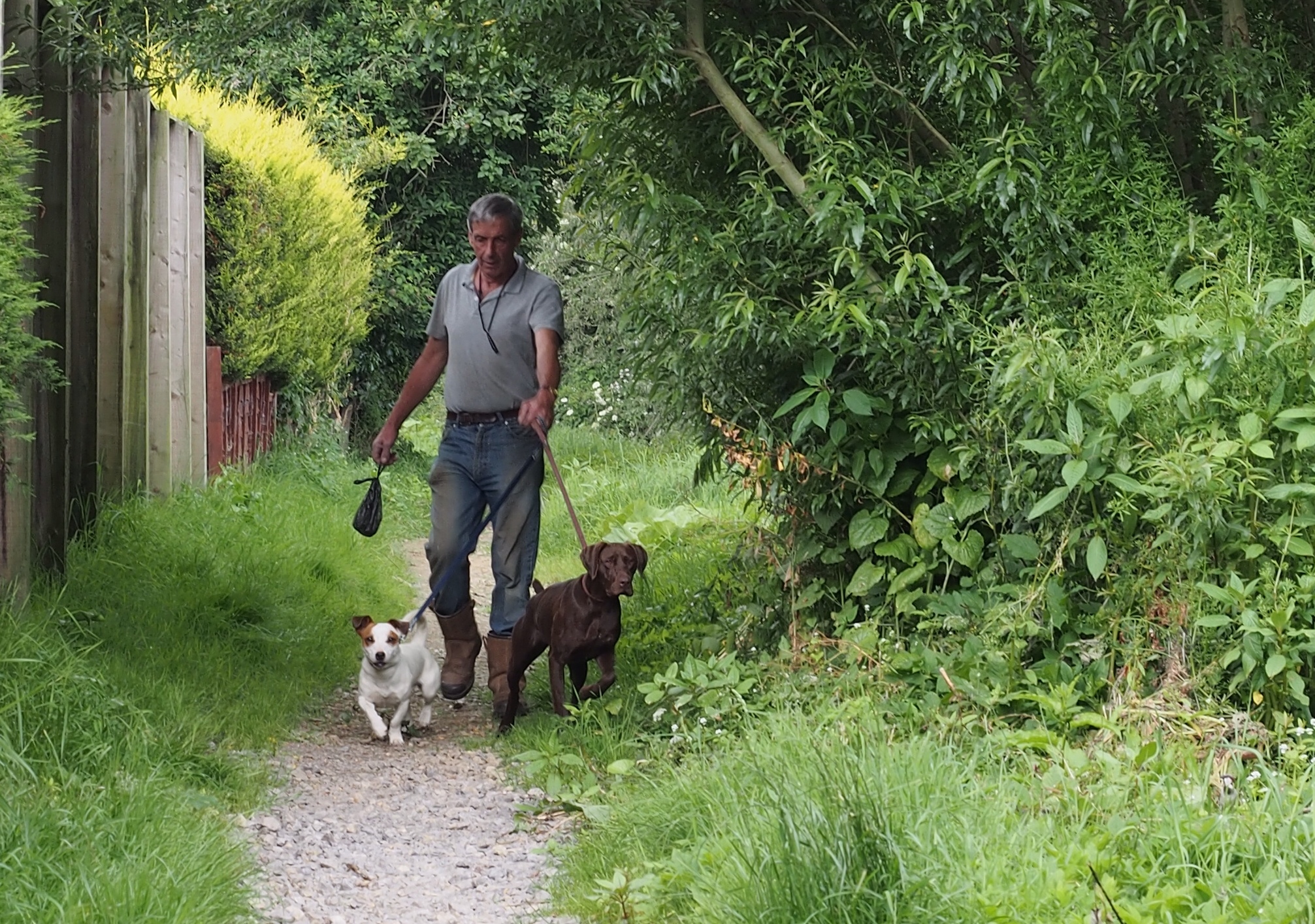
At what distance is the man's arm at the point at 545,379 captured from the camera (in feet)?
20.9

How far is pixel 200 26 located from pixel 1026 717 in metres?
4.34

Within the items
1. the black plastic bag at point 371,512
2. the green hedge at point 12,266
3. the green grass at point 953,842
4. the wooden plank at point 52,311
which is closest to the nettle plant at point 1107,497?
the green grass at point 953,842

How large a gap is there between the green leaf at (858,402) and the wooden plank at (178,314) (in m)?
5.09

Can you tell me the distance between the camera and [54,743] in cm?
448

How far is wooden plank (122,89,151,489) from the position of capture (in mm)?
8047

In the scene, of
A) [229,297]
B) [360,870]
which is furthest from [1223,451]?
[229,297]

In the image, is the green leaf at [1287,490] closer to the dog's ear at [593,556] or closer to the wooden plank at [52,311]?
the dog's ear at [593,556]

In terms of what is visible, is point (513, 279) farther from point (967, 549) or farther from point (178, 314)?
point (178, 314)

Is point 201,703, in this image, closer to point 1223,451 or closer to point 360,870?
point 360,870

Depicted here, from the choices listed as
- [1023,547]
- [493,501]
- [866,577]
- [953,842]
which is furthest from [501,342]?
[953,842]

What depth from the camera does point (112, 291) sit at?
7.78 metres

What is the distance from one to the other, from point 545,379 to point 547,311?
34 centimetres

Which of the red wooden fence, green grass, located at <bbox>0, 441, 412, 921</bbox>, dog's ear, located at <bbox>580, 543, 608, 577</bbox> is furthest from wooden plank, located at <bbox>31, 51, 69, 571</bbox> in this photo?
the red wooden fence

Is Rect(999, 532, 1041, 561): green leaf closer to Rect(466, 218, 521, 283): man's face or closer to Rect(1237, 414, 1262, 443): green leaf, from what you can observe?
Rect(1237, 414, 1262, 443): green leaf
